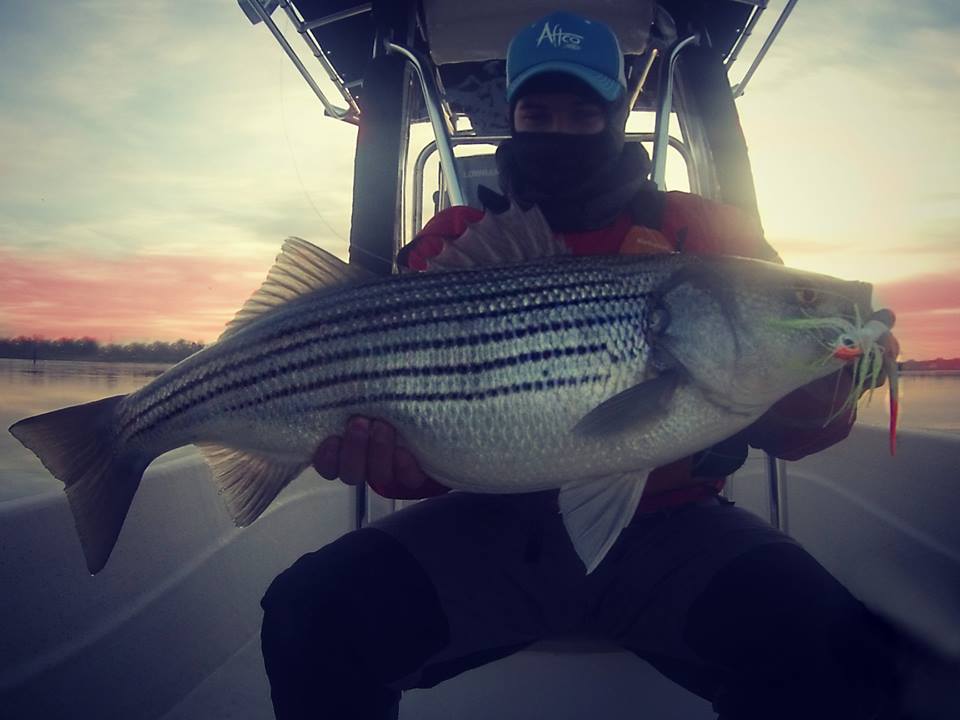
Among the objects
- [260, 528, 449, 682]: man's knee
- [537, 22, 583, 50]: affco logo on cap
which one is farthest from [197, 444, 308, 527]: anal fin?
[537, 22, 583, 50]: affco logo on cap

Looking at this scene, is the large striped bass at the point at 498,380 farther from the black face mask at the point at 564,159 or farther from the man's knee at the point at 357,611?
the black face mask at the point at 564,159

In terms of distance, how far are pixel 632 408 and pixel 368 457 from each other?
3.56 ft

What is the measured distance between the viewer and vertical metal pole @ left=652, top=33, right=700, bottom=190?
515 centimetres

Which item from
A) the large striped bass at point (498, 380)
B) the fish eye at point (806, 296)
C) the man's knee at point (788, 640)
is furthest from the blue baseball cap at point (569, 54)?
the man's knee at point (788, 640)

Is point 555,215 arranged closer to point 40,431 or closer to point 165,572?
point 40,431

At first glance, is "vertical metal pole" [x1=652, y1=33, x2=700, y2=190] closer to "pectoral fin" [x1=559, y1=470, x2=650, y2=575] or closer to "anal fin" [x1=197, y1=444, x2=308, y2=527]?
"pectoral fin" [x1=559, y1=470, x2=650, y2=575]

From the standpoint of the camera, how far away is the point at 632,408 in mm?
2443

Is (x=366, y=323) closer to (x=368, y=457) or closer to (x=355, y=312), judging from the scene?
(x=355, y=312)

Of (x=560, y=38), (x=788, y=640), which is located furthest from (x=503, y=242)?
(x=788, y=640)

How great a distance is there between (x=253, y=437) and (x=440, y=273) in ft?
3.55

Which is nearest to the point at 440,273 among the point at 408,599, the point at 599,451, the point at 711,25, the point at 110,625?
the point at 599,451

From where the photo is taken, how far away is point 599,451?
2535 millimetres

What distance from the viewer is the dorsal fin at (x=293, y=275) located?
303 centimetres

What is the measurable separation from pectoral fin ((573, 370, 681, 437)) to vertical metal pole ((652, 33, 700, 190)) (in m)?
3.17
